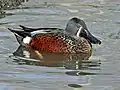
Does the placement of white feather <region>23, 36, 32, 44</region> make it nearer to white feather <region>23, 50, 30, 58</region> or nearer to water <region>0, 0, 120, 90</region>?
water <region>0, 0, 120, 90</region>

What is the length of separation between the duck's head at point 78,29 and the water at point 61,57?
11.3 inches

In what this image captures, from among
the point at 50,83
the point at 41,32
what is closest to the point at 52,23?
the point at 41,32

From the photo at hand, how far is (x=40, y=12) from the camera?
1556 centimetres

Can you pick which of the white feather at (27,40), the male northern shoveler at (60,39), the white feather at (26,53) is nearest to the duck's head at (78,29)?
the male northern shoveler at (60,39)

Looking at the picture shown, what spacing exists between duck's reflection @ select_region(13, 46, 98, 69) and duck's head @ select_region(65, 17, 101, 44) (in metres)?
0.71

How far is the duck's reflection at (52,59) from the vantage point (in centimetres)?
1051

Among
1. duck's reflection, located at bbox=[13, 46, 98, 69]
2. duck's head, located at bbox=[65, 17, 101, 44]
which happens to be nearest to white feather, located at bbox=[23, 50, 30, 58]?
duck's reflection, located at bbox=[13, 46, 98, 69]

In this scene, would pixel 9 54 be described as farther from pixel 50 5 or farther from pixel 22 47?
pixel 50 5

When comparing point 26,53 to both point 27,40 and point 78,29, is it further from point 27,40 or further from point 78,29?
point 78,29

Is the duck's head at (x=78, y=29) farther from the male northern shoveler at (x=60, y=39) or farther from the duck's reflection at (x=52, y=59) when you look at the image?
the duck's reflection at (x=52, y=59)

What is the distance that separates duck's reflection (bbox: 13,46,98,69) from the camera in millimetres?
10512

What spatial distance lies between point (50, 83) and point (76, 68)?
1.34 metres

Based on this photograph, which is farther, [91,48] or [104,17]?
[104,17]

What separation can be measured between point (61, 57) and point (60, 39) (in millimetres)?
560
